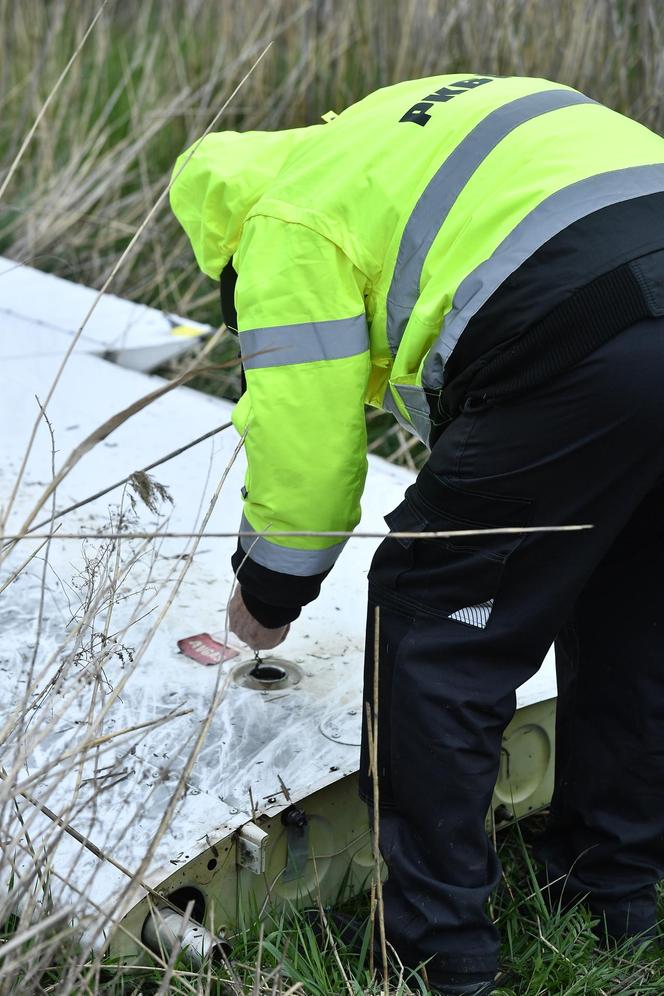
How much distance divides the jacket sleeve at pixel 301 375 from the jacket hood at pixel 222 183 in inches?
3.4

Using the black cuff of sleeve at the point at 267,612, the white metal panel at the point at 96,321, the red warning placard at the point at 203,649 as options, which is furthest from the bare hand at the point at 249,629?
the white metal panel at the point at 96,321

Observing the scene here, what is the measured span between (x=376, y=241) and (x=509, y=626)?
0.52 m

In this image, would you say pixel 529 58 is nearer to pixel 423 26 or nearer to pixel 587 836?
pixel 423 26

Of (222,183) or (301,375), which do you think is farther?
(222,183)

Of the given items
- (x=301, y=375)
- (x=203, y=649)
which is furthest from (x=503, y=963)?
(x=301, y=375)

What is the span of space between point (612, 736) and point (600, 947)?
0.34 meters

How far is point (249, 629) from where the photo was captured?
1846 mm

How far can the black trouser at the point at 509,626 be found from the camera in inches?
55.0

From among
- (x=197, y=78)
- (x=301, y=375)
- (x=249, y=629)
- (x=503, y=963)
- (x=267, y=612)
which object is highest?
(x=301, y=375)

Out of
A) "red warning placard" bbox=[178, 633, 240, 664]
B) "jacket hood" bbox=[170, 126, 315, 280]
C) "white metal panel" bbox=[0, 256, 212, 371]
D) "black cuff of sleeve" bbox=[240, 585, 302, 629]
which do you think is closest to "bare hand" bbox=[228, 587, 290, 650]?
"black cuff of sleeve" bbox=[240, 585, 302, 629]

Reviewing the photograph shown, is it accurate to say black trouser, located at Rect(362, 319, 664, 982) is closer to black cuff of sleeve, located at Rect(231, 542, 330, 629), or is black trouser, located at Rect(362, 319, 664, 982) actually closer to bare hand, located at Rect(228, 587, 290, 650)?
black cuff of sleeve, located at Rect(231, 542, 330, 629)

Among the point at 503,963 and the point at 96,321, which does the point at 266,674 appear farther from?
the point at 96,321

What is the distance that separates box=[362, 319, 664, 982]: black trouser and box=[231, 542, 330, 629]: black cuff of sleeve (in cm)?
12

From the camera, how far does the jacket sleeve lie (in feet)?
4.90
